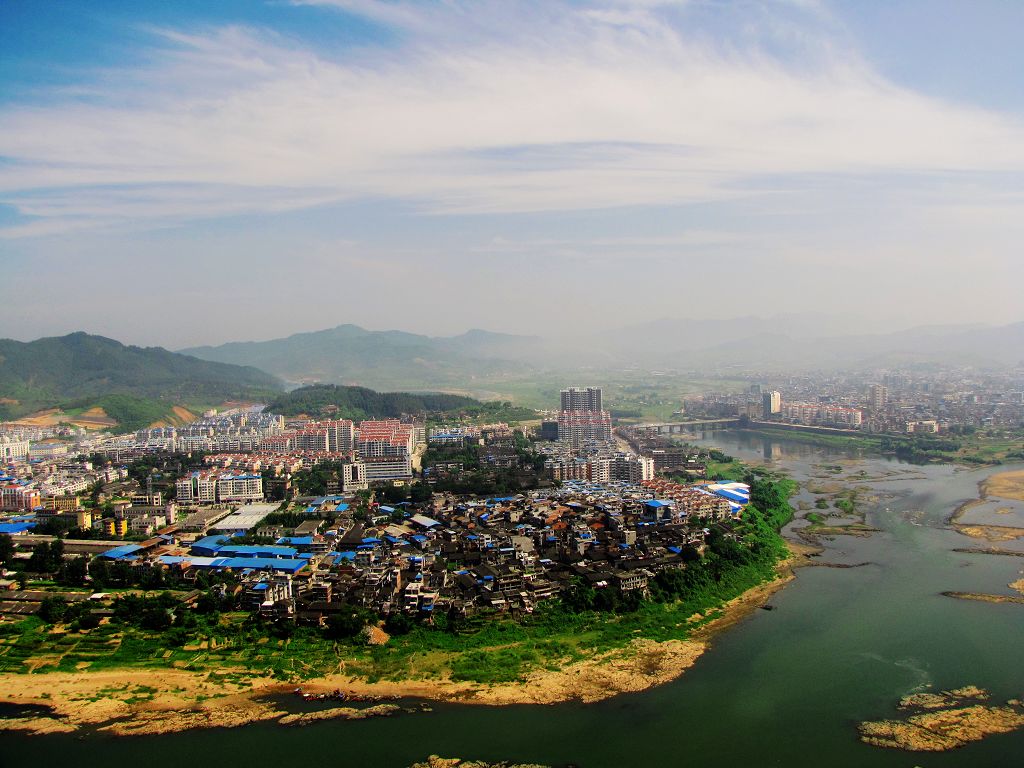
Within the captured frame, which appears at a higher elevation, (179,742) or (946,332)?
(946,332)

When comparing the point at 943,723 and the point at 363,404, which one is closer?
the point at 943,723

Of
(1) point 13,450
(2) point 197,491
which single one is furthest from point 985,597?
(1) point 13,450

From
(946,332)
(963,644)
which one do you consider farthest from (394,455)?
(946,332)

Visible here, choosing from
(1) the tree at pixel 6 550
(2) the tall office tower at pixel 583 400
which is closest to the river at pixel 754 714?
(1) the tree at pixel 6 550

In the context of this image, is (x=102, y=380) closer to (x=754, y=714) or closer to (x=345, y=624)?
(x=345, y=624)

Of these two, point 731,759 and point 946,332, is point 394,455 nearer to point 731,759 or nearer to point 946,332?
point 731,759

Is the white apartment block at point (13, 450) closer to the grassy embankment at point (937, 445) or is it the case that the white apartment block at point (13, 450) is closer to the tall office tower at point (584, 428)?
the tall office tower at point (584, 428)
